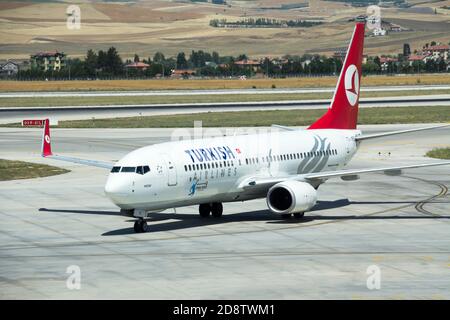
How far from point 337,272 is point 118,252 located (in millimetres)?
9966

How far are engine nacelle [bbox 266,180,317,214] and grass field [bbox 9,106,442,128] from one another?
58582 mm

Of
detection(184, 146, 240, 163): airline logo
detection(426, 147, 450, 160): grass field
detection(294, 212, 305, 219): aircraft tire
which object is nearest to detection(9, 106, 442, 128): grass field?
detection(426, 147, 450, 160): grass field

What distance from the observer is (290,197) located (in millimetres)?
51719

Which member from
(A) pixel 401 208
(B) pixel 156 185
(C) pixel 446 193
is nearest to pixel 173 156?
(B) pixel 156 185

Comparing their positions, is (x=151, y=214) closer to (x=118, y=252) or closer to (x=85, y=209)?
(x=85, y=209)

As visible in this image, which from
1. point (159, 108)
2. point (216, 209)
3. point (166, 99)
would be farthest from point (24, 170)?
point (166, 99)

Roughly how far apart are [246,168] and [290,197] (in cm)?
285

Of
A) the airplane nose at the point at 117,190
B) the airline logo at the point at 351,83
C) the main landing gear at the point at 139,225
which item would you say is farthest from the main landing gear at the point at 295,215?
the airline logo at the point at 351,83

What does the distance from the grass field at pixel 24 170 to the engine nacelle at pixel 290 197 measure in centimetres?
2569

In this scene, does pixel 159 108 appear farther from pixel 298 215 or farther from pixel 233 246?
pixel 233 246

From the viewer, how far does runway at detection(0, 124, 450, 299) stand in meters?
36.6

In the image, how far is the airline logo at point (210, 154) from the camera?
164 feet

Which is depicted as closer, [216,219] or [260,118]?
[216,219]
